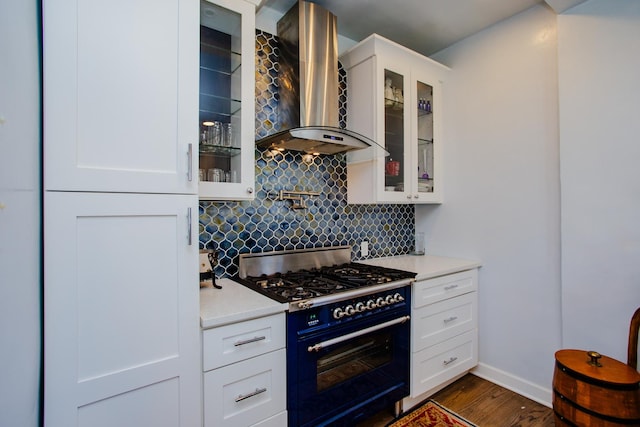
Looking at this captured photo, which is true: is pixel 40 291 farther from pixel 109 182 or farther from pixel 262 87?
pixel 262 87

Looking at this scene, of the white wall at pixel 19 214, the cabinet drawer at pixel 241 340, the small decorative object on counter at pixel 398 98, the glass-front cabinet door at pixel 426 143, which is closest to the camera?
the white wall at pixel 19 214

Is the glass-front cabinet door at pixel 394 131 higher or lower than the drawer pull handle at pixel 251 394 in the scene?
higher

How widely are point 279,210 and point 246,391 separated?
1.15 m

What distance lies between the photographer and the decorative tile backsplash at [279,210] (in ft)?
6.39

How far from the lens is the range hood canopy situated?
197cm

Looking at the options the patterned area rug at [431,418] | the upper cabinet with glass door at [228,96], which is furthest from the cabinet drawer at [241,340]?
the patterned area rug at [431,418]

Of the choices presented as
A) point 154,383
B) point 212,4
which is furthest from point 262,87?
point 154,383

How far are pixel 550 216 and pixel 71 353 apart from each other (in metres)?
2.72

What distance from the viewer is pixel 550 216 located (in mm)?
2154

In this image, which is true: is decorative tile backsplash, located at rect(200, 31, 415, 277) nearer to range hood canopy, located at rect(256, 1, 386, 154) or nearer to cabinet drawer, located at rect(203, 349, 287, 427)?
range hood canopy, located at rect(256, 1, 386, 154)

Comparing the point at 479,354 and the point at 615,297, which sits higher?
the point at 615,297

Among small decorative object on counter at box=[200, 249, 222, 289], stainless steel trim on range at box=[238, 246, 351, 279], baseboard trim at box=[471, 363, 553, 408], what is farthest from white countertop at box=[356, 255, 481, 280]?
small decorative object on counter at box=[200, 249, 222, 289]

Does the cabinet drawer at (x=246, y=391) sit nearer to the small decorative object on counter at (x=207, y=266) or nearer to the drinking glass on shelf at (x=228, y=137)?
the small decorative object on counter at (x=207, y=266)

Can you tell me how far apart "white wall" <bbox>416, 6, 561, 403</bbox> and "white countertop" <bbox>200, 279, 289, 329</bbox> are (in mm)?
1875
